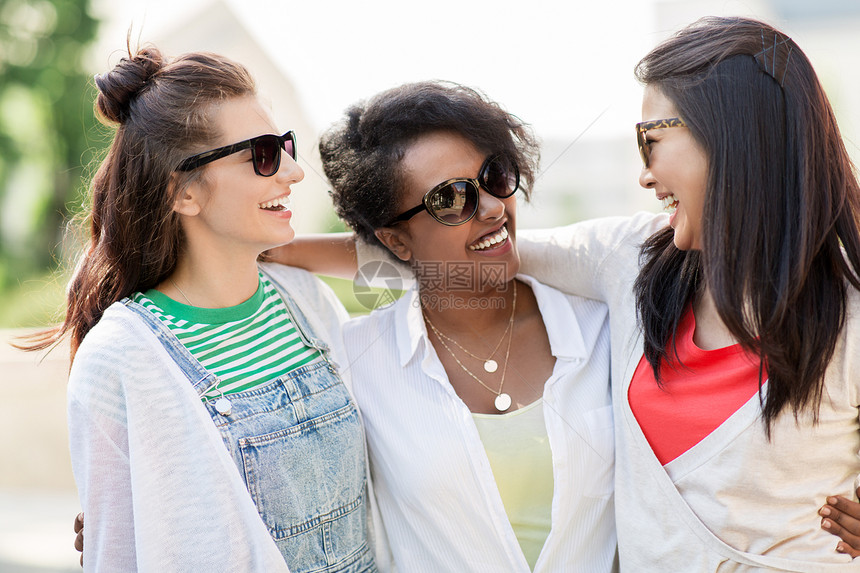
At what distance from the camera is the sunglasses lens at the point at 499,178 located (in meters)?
2.36

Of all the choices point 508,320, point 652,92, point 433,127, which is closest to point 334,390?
point 508,320

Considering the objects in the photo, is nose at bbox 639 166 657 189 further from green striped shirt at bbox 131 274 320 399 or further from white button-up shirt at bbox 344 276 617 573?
green striped shirt at bbox 131 274 320 399

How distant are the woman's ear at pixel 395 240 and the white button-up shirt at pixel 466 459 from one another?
364 millimetres

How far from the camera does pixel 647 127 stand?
5.98ft

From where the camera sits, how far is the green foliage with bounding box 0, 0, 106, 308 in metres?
15.1

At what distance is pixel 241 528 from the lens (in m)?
1.80

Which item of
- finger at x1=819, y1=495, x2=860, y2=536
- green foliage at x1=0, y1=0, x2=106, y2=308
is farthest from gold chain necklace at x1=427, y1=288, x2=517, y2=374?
green foliage at x1=0, y1=0, x2=106, y2=308

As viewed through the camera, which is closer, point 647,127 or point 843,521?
point 843,521

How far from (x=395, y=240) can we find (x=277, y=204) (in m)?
0.54

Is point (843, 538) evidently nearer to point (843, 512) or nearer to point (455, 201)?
point (843, 512)

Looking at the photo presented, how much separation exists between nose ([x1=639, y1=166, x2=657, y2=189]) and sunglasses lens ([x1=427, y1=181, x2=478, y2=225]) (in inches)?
22.4

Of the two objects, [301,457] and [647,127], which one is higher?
[647,127]

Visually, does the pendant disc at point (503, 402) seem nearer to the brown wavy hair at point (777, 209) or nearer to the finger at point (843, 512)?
the brown wavy hair at point (777, 209)

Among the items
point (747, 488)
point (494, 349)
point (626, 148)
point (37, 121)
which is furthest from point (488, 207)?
point (626, 148)
